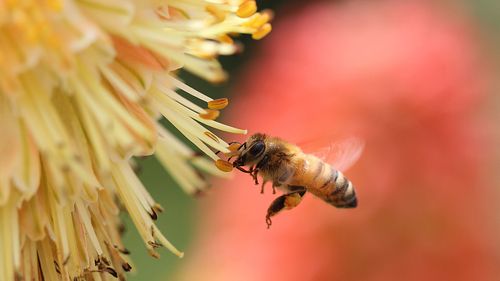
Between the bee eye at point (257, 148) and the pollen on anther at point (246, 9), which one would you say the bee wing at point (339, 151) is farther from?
the pollen on anther at point (246, 9)

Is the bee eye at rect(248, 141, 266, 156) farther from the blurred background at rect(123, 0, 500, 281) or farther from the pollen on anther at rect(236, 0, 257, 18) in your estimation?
the blurred background at rect(123, 0, 500, 281)

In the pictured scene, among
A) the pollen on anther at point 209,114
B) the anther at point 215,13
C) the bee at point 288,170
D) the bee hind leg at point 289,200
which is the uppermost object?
the anther at point 215,13

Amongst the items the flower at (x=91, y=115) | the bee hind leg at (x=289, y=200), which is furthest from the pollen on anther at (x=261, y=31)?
the bee hind leg at (x=289, y=200)

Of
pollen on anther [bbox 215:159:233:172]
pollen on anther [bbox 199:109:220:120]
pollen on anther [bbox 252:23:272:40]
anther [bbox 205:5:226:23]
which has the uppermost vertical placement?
anther [bbox 205:5:226:23]

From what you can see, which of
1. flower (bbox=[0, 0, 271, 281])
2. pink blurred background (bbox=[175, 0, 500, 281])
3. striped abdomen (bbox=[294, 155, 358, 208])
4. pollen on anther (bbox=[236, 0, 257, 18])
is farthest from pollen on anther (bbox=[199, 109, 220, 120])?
pink blurred background (bbox=[175, 0, 500, 281])

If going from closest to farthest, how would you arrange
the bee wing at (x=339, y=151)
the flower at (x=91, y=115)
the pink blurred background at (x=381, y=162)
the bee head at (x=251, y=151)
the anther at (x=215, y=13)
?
the flower at (x=91, y=115) → the anther at (x=215, y=13) → the bee head at (x=251, y=151) → the bee wing at (x=339, y=151) → the pink blurred background at (x=381, y=162)

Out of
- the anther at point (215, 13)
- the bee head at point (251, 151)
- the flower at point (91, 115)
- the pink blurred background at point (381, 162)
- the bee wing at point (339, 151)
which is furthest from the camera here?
the pink blurred background at point (381, 162)

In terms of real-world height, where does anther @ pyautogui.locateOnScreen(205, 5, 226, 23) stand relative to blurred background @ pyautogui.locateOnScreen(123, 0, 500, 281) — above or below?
above
